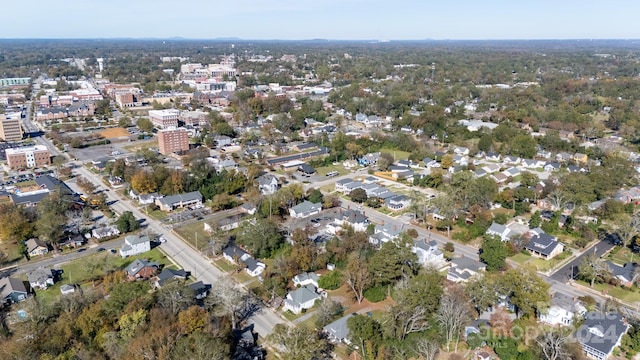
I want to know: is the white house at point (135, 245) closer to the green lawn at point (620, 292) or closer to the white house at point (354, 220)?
the white house at point (354, 220)

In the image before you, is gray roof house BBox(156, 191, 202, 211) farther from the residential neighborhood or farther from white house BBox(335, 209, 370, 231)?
white house BBox(335, 209, 370, 231)

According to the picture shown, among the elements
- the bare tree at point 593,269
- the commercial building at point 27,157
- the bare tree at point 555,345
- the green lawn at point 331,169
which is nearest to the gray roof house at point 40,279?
the bare tree at point 555,345

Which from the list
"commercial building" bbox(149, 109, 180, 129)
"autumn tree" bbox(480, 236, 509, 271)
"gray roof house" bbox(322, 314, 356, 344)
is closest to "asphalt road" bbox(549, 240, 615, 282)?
"autumn tree" bbox(480, 236, 509, 271)

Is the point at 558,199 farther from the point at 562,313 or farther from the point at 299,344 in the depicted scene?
the point at 299,344

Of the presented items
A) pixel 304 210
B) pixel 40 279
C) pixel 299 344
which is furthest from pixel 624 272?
pixel 40 279

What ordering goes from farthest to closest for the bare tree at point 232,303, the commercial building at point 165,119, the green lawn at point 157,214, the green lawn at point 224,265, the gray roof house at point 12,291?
the commercial building at point 165,119 → the green lawn at point 157,214 → the green lawn at point 224,265 → the gray roof house at point 12,291 → the bare tree at point 232,303

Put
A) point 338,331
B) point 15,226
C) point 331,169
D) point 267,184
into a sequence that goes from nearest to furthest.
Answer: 1. point 338,331
2. point 15,226
3. point 267,184
4. point 331,169

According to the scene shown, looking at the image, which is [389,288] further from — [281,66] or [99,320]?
[281,66]
